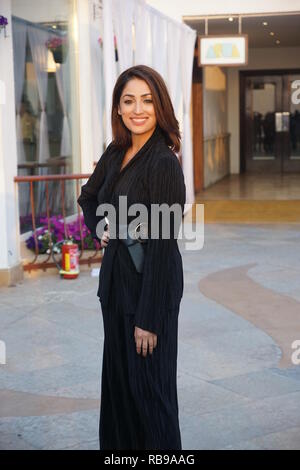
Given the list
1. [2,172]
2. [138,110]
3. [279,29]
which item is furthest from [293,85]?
[138,110]

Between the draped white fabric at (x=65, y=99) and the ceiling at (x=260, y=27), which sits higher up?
the ceiling at (x=260, y=27)

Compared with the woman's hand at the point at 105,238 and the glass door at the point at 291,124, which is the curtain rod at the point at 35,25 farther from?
the glass door at the point at 291,124

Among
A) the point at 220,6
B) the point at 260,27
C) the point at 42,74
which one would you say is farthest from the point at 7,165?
the point at 260,27

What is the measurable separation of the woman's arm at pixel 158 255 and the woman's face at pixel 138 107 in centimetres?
19

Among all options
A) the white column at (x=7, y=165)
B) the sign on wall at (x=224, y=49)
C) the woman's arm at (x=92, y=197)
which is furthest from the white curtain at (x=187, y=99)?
the woman's arm at (x=92, y=197)

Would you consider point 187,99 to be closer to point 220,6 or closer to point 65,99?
point 220,6

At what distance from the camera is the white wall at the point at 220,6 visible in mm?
11656

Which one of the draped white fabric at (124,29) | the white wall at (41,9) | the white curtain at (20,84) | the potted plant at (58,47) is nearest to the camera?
the draped white fabric at (124,29)

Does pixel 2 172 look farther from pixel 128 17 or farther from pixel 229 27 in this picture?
pixel 229 27

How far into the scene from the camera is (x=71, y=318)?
6078mm

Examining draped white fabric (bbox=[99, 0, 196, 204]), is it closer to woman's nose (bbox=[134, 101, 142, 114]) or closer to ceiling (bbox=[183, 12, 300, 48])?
ceiling (bbox=[183, 12, 300, 48])

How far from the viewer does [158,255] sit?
9.52ft

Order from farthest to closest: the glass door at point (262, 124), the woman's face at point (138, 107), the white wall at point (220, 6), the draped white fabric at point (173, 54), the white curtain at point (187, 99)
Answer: the glass door at point (262, 124)
the white wall at point (220, 6)
the white curtain at point (187, 99)
the draped white fabric at point (173, 54)
the woman's face at point (138, 107)

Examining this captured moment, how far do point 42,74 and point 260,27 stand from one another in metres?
7.62
